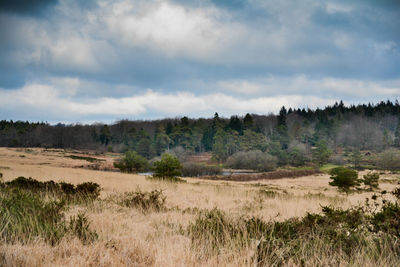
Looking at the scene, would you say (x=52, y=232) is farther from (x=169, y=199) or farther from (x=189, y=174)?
(x=189, y=174)

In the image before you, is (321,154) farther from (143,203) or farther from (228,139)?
(143,203)

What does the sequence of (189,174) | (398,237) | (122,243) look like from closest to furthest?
(122,243), (398,237), (189,174)

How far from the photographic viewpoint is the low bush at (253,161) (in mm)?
80188

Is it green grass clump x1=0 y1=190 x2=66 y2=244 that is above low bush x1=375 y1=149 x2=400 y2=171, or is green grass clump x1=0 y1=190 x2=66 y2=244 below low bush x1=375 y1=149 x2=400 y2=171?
above

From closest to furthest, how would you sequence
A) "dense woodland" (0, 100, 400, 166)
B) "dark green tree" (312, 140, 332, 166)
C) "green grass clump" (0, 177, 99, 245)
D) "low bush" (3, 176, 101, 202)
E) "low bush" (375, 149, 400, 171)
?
"green grass clump" (0, 177, 99, 245), "low bush" (3, 176, 101, 202), "low bush" (375, 149, 400, 171), "dark green tree" (312, 140, 332, 166), "dense woodland" (0, 100, 400, 166)

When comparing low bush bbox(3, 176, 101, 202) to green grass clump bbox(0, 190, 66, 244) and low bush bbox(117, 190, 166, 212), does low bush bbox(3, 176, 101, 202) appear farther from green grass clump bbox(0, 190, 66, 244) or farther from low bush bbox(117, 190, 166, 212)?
green grass clump bbox(0, 190, 66, 244)

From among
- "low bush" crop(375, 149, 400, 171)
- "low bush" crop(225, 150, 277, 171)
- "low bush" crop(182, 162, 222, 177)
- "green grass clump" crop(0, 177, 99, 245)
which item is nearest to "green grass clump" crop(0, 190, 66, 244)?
"green grass clump" crop(0, 177, 99, 245)

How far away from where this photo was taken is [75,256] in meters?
3.75

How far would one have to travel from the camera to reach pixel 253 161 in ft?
273

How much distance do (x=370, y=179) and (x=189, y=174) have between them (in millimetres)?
46675

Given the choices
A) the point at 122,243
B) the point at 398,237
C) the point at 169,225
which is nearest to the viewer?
the point at 122,243

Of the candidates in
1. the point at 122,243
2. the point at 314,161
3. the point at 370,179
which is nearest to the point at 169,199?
the point at 122,243

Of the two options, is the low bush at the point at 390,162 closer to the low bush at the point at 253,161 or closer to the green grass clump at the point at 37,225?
the low bush at the point at 253,161

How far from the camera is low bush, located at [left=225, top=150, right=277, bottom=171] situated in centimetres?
8019
